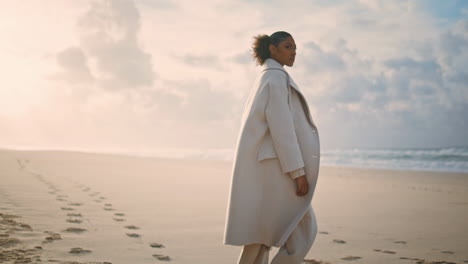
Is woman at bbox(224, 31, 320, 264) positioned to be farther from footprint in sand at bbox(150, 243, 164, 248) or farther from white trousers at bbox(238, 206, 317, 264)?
footprint in sand at bbox(150, 243, 164, 248)

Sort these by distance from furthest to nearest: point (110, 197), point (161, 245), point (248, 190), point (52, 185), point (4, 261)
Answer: point (52, 185) < point (110, 197) < point (161, 245) < point (4, 261) < point (248, 190)

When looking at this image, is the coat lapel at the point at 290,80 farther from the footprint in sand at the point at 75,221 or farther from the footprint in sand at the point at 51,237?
the footprint in sand at the point at 75,221

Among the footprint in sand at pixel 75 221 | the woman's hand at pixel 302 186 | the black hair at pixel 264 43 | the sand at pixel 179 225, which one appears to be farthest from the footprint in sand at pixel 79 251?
the black hair at pixel 264 43

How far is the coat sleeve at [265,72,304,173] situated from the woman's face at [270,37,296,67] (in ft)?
0.80

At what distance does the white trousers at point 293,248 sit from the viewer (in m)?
2.38

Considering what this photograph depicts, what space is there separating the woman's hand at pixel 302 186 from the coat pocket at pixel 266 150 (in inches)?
8.4

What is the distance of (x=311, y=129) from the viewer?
2.57m

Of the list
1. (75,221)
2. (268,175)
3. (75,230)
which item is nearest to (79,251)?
(75,230)

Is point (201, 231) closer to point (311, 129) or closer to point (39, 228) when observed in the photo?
point (39, 228)

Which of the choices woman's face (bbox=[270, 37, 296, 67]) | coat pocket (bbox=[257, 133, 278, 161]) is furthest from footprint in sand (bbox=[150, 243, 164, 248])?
woman's face (bbox=[270, 37, 296, 67])

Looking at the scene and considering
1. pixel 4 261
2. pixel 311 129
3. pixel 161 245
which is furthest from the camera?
pixel 161 245

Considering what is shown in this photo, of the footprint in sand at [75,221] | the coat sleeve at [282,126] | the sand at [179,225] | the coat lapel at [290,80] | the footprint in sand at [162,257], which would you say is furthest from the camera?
the footprint in sand at [75,221]

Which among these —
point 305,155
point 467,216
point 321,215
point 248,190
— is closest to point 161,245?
point 248,190

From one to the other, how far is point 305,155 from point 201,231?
2781 millimetres
